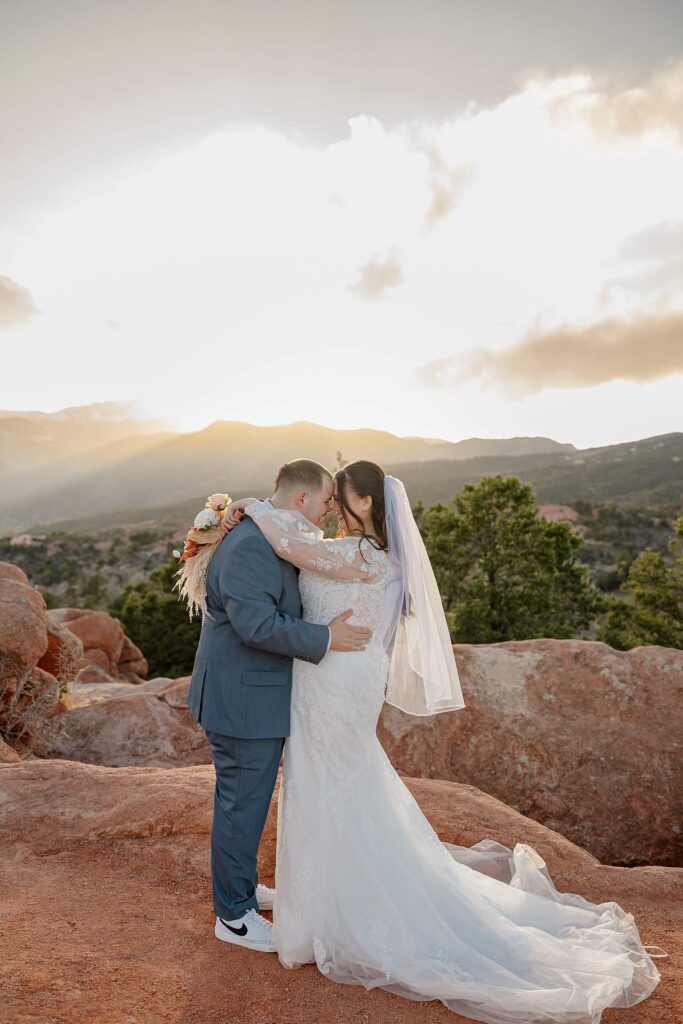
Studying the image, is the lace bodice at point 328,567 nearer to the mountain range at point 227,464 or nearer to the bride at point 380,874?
the bride at point 380,874

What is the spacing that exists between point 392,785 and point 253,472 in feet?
436

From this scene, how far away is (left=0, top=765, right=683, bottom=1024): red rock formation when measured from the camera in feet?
10.5

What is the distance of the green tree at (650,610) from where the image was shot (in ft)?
62.3

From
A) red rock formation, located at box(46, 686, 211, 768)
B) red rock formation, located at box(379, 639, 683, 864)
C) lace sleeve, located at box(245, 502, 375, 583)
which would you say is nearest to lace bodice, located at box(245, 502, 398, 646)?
lace sleeve, located at box(245, 502, 375, 583)

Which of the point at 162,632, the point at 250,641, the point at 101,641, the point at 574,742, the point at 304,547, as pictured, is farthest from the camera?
the point at 162,632

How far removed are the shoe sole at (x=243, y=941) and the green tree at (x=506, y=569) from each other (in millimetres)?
14699

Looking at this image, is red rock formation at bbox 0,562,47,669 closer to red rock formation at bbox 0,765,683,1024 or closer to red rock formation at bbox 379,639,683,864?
red rock formation at bbox 0,765,683,1024

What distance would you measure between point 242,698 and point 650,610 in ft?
60.5

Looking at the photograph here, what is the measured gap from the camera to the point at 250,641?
352 cm

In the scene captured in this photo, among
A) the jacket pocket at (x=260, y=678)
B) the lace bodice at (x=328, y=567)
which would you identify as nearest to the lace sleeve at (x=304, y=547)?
the lace bodice at (x=328, y=567)

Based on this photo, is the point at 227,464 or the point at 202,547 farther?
the point at 227,464

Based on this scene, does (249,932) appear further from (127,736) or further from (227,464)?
(227,464)

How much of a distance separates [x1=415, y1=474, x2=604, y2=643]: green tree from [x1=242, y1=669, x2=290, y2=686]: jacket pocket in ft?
48.6

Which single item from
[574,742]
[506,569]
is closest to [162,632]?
[506,569]
